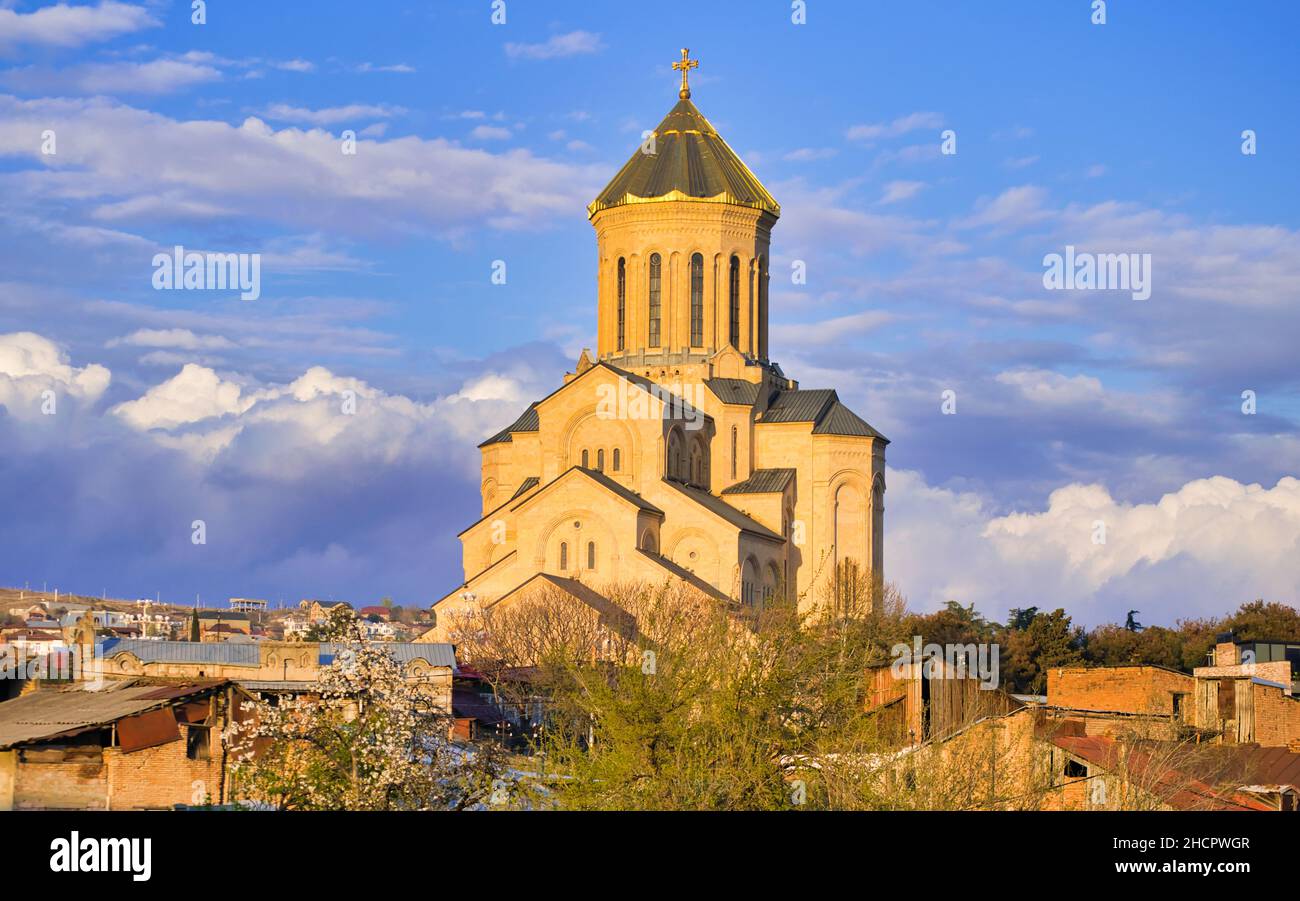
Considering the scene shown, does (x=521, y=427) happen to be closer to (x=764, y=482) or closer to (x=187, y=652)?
(x=764, y=482)

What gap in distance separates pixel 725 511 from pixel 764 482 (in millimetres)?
3239

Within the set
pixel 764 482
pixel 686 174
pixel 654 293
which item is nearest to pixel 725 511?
pixel 764 482

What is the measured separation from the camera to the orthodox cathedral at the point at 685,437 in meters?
54.7

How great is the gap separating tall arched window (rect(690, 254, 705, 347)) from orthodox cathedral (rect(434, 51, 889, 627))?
0.23 ft

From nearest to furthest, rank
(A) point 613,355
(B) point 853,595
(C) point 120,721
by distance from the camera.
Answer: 1. (C) point 120,721
2. (B) point 853,595
3. (A) point 613,355

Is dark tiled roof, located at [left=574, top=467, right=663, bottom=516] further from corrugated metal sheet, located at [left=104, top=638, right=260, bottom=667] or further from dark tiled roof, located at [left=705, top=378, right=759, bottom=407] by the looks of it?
corrugated metal sheet, located at [left=104, top=638, right=260, bottom=667]

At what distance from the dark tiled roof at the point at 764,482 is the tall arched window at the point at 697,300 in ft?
17.1

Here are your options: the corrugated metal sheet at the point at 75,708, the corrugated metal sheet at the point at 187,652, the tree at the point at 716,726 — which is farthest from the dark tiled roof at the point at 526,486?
the tree at the point at 716,726

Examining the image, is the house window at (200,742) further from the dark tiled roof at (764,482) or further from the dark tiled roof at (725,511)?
the dark tiled roof at (764,482)

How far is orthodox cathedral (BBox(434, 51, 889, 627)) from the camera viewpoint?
54.7m
